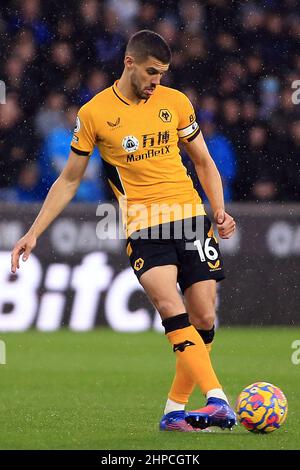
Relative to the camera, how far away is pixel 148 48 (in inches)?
219

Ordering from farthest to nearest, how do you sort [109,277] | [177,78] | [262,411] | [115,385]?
[177,78]
[109,277]
[115,385]
[262,411]

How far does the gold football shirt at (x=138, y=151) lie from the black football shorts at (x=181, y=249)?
1.9 inches

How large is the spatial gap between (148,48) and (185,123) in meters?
0.52

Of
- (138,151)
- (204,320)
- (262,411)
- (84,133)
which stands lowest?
(262,411)

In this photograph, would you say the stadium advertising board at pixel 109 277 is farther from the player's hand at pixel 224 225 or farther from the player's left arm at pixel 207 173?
the player's hand at pixel 224 225

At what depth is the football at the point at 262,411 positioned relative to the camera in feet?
18.0

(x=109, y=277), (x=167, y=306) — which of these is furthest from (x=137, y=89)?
(x=109, y=277)

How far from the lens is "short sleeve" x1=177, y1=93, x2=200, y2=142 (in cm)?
589

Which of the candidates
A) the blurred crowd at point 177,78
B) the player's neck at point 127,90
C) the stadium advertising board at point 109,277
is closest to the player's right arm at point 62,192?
the player's neck at point 127,90

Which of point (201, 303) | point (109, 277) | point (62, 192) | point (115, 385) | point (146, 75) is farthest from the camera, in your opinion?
point (109, 277)

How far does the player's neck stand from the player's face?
0.26 feet

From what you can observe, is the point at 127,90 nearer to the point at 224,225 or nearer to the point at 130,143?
the point at 130,143

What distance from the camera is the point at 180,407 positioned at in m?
5.84
